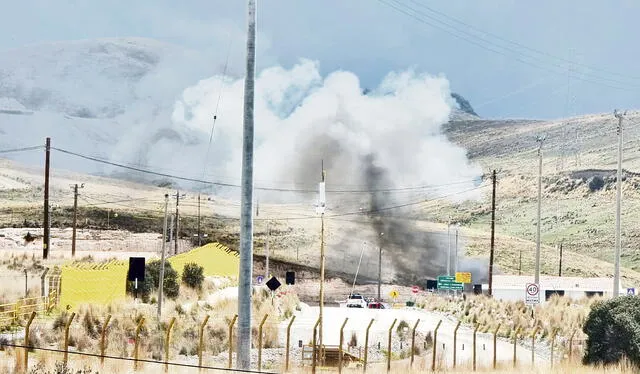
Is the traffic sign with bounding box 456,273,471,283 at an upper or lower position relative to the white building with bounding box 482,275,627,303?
upper

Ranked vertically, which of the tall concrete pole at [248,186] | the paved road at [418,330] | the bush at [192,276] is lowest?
the paved road at [418,330]

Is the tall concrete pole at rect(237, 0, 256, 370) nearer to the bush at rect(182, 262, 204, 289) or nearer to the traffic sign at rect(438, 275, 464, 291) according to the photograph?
the bush at rect(182, 262, 204, 289)

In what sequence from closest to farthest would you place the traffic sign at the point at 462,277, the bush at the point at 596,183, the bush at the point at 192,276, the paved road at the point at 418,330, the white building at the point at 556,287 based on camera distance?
the paved road at the point at 418,330 → the bush at the point at 192,276 → the traffic sign at the point at 462,277 → the white building at the point at 556,287 → the bush at the point at 596,183

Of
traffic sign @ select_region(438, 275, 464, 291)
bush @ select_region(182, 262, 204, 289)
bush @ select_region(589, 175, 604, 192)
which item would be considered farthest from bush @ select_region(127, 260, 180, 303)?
bush @ select_region(589, 175, 604, 192)

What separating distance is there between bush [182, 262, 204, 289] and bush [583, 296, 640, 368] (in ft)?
88.7

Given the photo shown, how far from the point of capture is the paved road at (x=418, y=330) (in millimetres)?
36031

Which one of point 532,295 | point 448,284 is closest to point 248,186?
point 532,295

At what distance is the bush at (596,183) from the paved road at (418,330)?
10332 centimetres

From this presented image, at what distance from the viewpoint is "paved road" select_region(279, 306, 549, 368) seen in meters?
36.0

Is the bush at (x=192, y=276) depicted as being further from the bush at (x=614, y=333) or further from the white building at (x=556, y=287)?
the white building at (x=556, y=287)

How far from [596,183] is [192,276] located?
374ft

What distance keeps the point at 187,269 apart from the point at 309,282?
47.8m

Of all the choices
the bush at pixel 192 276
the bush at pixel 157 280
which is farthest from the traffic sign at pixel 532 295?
the bush at pixel 192 276

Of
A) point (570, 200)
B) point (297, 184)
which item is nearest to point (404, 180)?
point (297, 184)
